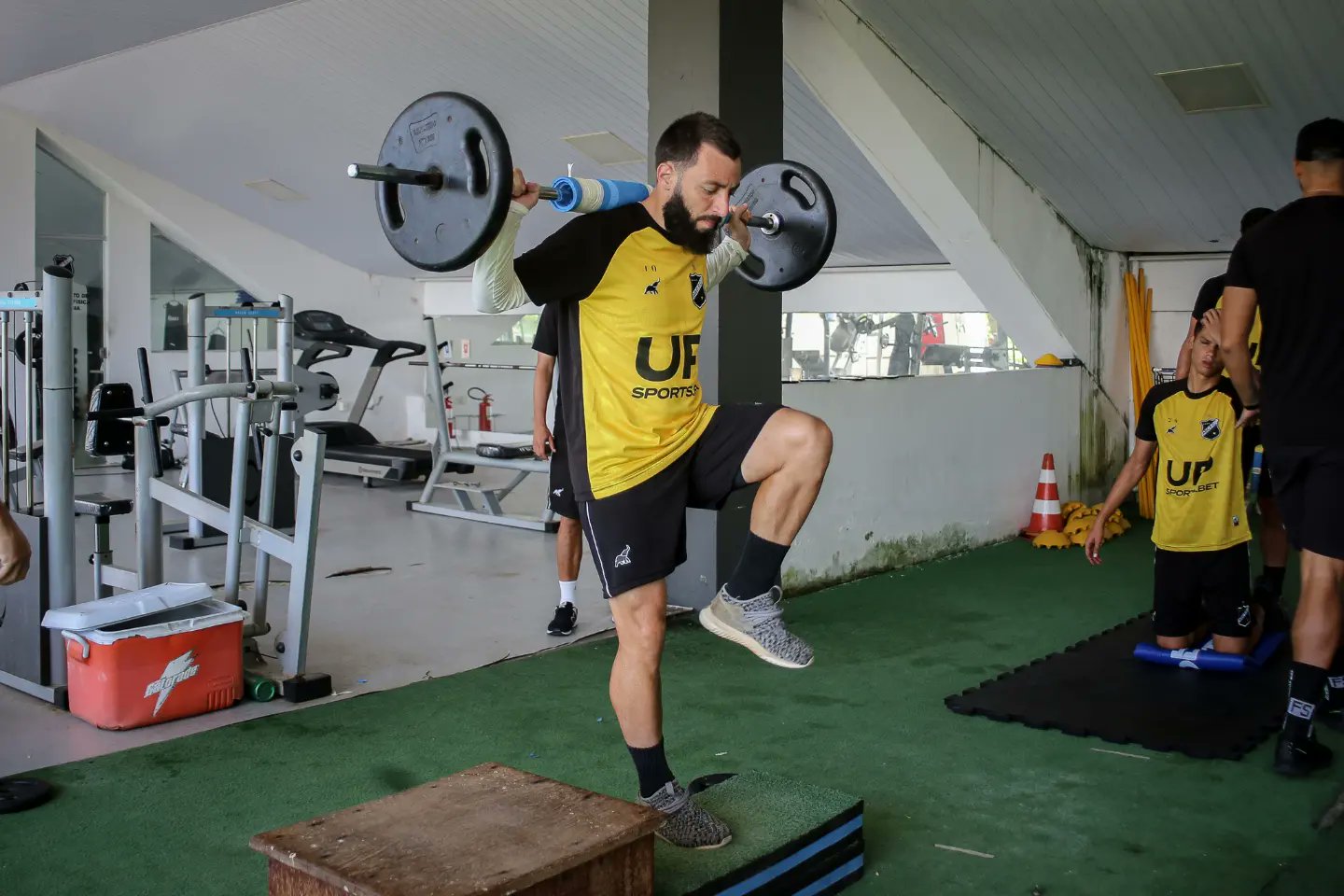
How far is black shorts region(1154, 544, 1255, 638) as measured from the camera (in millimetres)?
3645

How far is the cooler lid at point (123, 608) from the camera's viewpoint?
10.0 feet

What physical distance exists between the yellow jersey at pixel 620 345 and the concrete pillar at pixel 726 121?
2.09 m

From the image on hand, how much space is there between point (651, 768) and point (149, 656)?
1.62 m

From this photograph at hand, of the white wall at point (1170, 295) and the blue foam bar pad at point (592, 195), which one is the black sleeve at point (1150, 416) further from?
the white wall at point (1170, 295)

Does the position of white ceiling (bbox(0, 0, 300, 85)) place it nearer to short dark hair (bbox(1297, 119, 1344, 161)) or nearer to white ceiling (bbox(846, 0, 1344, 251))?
white ceiling (bbox(846, 0, 1344, 251))

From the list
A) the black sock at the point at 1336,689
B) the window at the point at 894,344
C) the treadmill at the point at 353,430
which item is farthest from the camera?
the window at the point at 894,344

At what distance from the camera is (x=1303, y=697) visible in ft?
9.06

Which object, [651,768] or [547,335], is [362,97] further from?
[651,768]

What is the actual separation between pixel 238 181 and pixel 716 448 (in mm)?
7988

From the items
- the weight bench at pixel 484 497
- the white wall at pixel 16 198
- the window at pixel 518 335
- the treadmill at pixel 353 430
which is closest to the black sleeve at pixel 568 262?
the weight bench at pixel 484 497

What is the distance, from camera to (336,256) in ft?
34.6

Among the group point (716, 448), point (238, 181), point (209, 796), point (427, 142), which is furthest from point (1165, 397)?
point (238, 181)

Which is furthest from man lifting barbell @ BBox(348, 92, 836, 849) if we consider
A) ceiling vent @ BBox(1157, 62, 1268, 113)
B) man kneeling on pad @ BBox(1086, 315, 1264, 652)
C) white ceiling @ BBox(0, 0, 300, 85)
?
white ceiling @ BBox(0, 0, 300, 85)

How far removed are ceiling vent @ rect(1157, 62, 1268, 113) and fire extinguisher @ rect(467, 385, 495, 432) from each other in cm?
538
